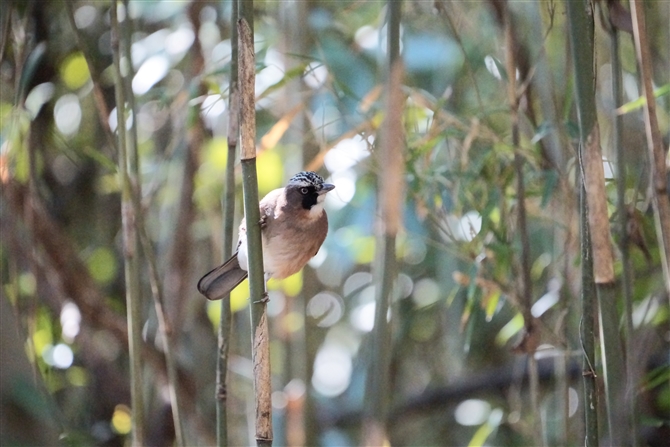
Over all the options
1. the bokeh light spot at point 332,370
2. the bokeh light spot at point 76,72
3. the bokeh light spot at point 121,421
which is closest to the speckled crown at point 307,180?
the bokeh light spot at point 76,72

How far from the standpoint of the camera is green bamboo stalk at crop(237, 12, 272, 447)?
4.35 ft

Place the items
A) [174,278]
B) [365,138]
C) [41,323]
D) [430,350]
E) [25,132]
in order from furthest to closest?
[430,350] → [174,278] → [41,323] → [25,132] → [365,138]

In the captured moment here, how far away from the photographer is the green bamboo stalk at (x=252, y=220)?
1.33m

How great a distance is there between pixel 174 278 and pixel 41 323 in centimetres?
58

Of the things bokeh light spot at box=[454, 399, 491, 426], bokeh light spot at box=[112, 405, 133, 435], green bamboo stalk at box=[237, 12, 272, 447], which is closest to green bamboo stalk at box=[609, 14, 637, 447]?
green bamboo stalk at box=[237, 12, 272, 447]

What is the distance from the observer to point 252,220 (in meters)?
1.33

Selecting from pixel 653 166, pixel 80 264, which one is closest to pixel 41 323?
pixel 80 264

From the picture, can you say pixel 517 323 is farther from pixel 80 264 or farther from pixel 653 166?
pixel 80 264

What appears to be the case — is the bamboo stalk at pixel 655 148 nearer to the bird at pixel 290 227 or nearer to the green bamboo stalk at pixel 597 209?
the green bamboo stalk at pixel 597 209

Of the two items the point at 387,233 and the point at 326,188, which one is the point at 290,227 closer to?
the point at 326,188

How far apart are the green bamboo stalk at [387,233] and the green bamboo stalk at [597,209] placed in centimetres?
28

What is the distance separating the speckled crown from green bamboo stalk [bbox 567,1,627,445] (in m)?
1.18

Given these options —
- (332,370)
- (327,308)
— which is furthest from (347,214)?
(332,370)

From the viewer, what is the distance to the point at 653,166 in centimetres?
136
